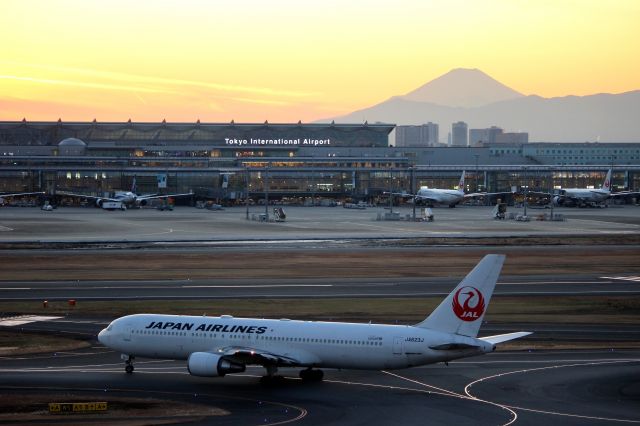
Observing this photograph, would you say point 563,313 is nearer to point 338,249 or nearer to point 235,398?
point 235,398

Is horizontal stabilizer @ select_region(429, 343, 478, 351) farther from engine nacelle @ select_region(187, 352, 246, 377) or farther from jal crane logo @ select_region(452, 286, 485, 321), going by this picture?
engine nacelle @ select_region(187, 352, 246, 377)

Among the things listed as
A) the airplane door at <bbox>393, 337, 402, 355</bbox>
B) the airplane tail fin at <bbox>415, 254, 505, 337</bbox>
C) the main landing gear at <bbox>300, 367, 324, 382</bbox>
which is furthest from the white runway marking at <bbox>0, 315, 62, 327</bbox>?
the airplane tail fin at <bbox>415, 254, 505, 337</bbox>

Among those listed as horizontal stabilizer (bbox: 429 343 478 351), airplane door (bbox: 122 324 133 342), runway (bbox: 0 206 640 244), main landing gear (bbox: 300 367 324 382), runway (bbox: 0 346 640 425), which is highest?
runway (bbox: 0 206 640 244)

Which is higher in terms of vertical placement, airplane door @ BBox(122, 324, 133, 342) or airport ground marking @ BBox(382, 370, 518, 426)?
airplane door @ BBox(122, 324, 133, 342)

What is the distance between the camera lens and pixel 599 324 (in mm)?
67188

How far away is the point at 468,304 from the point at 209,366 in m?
13.8

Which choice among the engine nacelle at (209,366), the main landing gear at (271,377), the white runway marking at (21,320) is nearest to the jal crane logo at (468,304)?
the main landing gear at (271,377)

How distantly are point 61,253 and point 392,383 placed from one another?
73568 millimetres

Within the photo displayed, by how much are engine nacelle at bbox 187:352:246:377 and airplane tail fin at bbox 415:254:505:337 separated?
1140cm

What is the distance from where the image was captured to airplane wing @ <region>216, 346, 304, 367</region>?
47.6 m

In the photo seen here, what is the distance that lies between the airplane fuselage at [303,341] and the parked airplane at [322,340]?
0.17 feet

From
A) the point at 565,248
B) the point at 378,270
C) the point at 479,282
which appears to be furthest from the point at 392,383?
the point at 565,248

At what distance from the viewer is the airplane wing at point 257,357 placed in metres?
47.6

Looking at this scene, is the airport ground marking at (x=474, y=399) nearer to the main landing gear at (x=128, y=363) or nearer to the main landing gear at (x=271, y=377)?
the main landing gear at (x=271, y=377)
